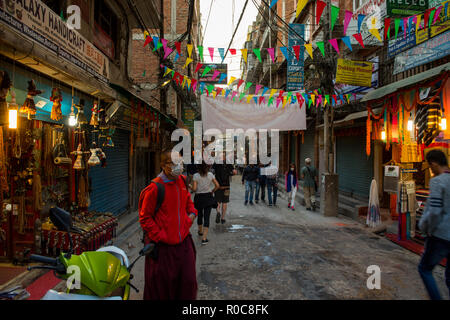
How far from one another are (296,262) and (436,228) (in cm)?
252

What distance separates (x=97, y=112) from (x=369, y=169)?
9773 millimetres

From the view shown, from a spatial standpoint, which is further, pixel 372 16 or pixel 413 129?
pixel 372 16

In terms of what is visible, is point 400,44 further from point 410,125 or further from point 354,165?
point 354,165

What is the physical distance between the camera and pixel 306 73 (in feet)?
49.3

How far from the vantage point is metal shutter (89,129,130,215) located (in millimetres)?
7248

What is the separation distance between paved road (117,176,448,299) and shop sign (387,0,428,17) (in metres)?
6.53

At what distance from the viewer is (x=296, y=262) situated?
5273mm

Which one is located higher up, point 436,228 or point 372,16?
point 372,16

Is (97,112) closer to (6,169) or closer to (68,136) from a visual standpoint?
(68,136)

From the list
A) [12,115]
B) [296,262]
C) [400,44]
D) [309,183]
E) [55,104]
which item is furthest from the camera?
[309,183]

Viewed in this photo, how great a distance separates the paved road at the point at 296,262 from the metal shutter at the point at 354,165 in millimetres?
3001

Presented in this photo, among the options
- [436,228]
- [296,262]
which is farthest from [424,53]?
[296,262]

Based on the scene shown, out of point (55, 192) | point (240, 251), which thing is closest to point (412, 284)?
point (240, 251)

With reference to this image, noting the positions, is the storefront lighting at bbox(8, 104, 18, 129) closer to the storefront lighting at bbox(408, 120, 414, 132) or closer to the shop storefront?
the shop storefront
